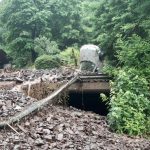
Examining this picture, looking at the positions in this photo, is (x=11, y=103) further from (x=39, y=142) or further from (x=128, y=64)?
(x=128, y=64)

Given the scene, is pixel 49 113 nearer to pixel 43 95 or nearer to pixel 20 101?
pixel 20 101

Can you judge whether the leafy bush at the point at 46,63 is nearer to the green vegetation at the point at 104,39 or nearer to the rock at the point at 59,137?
the green vegetation at the point at 104,39

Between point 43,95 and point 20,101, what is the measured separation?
2178mm

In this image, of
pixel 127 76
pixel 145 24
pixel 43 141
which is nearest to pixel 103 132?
pixel 43 141

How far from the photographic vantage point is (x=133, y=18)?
57.3 feet

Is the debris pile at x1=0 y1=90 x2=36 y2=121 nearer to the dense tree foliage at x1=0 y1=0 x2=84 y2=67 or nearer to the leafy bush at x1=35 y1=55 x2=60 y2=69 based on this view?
the leafy bush at x1=35 y1=55 x2=60 y2=69

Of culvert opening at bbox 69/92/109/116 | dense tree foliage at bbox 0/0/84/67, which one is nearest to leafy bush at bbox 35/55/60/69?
culvert opening at bbox 69/92/109/116

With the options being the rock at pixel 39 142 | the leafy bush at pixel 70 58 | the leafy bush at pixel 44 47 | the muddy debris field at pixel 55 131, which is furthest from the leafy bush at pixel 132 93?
the leafy bush at pixel 44 47

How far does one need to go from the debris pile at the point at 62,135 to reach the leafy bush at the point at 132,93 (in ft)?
1.82

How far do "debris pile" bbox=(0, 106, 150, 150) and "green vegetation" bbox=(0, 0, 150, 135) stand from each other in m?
0.96

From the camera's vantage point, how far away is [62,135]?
9.32m

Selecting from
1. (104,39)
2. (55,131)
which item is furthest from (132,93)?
(104,39)

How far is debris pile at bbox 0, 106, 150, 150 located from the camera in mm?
8414

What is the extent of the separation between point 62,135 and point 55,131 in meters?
0.40
